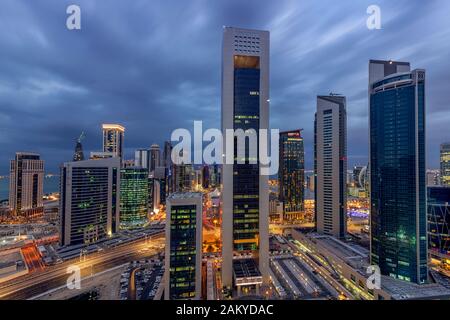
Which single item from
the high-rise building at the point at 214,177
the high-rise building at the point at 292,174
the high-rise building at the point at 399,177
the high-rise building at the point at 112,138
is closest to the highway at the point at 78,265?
the high-rise building at the point at 399,177

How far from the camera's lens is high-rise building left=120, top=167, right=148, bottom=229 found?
42969mm

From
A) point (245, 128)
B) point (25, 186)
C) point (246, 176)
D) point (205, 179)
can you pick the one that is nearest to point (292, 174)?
point (246, 176)

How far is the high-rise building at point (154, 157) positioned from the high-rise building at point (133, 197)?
38560mm

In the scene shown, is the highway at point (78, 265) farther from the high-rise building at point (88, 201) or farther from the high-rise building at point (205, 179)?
the high-rise building at point (205, 179)

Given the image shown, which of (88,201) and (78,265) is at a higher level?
(88,201)

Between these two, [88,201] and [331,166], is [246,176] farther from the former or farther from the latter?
[88,201]

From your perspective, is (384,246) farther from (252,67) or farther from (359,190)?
(359,190)

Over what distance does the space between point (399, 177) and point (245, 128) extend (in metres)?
15.2

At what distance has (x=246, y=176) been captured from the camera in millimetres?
20219

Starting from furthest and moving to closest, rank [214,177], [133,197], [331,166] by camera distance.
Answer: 1. [214,177]
2. [133,197]
3. [331,166]

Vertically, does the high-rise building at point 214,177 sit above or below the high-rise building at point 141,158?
below

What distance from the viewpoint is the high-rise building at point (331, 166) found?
1355 inches
